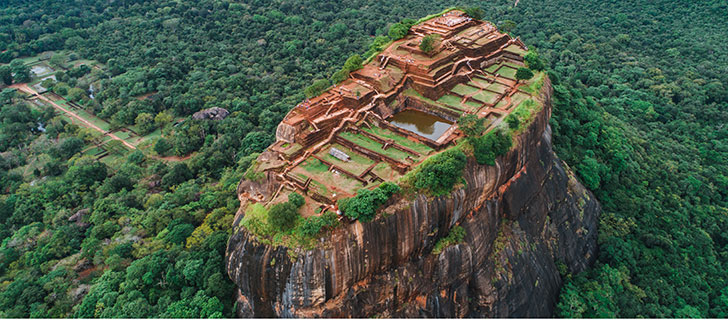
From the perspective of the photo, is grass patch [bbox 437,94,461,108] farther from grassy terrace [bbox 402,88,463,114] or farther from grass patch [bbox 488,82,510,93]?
grass patch [bbox 488,82,510,93]

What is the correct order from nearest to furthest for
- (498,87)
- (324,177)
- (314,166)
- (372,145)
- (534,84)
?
(324,177) < (314,166) < (372,145) < (534,84) < (498,87)

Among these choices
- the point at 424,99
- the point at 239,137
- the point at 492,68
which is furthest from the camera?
the point at 239,137

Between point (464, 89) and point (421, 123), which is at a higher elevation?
point (464, 89)

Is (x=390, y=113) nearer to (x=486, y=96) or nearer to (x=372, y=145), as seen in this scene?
(x=372, y=145)

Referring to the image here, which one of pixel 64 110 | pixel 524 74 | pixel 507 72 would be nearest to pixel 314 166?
pixel 524 74

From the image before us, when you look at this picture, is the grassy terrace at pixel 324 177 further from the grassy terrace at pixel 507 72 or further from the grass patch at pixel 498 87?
the grassy terrace at pixel 507 72

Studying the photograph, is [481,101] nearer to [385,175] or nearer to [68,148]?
[385,175]

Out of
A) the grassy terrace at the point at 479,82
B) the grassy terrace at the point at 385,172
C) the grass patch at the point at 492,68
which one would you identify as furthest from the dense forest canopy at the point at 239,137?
the grassy terrace at the point at 385,172
